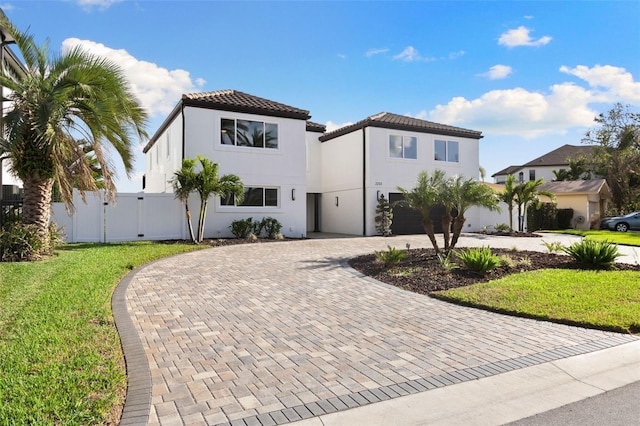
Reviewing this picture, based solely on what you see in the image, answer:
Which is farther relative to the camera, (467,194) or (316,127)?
(316,127)

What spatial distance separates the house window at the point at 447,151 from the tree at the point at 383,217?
16.0 ft

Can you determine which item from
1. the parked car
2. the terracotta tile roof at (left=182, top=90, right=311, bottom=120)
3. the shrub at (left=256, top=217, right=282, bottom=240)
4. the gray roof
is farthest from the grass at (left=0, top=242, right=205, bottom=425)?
the gray roof

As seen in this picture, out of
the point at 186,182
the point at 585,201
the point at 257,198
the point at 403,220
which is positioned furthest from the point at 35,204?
the point at 585,201

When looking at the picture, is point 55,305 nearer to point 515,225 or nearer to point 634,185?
point 515,225

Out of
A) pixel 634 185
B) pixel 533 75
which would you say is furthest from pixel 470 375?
pixel 634 185

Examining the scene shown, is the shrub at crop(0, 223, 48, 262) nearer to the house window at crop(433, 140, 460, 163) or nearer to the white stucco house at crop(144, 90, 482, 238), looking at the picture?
the white stucco house at crop(144, 90, 482, 238)

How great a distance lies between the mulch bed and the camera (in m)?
8.79

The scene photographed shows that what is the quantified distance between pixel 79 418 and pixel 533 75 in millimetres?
16781

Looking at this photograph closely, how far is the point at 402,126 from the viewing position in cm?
2259

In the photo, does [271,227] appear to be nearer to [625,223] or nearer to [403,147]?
[403,147]

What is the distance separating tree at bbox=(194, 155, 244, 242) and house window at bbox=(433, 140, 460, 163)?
12653 millimetres

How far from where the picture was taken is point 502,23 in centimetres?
1180

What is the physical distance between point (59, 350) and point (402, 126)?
20.6 meters

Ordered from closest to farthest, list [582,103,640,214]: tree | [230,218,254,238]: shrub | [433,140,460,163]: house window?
[230,218,254,238]: shrub < [433,140,460,163]: house window < [582,103,640,214]: tree
